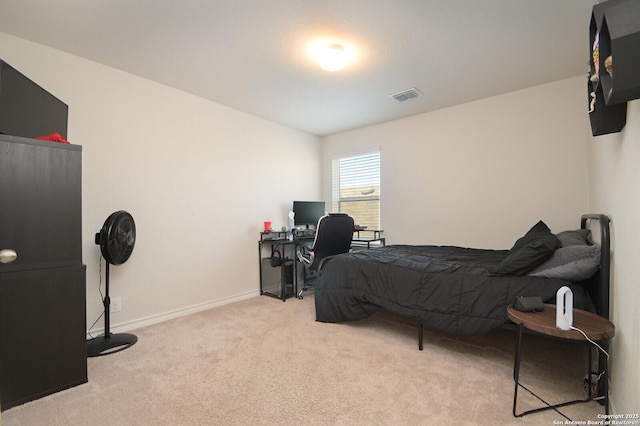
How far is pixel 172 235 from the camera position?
3176 mm

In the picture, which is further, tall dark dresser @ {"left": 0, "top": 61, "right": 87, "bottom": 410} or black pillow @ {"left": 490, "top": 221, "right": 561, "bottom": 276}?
black pillow @ {"left": 490, "top": 221, "right": 561, "bottom": 276}

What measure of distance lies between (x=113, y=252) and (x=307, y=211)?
263 cm

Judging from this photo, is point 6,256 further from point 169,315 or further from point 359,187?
point 359,187

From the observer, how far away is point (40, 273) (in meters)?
1.76

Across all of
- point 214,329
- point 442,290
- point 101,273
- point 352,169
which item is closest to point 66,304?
point 101,273

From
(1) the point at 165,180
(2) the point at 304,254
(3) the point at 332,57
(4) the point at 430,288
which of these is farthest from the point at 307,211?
(4) the point at 430,288

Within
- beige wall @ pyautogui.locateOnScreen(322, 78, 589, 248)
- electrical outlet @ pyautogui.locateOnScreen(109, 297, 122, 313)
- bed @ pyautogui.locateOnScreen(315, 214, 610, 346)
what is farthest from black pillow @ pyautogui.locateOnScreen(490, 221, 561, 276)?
electrical outlet @ pyautogui.locateOnScreen(109, 297, 122, 313)

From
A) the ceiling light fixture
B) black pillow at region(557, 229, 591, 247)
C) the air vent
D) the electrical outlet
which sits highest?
the air vent

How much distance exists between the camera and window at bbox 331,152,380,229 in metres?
4.57

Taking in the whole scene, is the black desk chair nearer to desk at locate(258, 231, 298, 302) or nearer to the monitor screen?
desk at locate(258, 231, 298, 302)

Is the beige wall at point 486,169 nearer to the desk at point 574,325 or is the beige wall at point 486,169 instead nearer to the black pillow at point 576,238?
the black pillow at point 576,238

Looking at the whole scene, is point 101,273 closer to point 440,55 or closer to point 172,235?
point 172,235

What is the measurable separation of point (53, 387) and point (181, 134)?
8.18ft

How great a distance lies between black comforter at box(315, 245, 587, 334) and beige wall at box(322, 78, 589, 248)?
0.62 m
